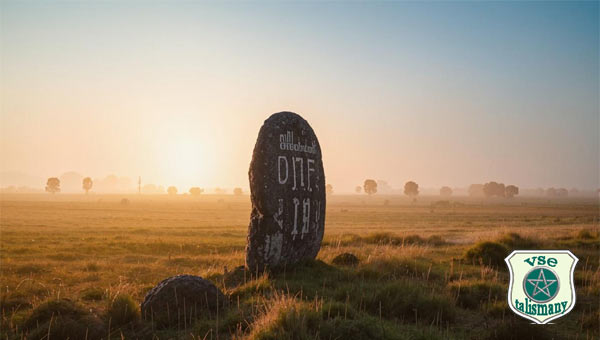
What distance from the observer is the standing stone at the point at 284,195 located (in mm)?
9586

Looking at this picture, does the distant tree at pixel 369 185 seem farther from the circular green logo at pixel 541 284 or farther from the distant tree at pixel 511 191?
the circular green logo at pixel 541 284

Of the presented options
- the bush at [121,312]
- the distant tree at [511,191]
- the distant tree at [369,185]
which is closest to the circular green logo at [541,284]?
the bush at [121,312]

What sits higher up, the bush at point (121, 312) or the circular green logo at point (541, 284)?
the circular green logo at point (541, 284)

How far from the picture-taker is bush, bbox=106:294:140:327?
6.71 metres

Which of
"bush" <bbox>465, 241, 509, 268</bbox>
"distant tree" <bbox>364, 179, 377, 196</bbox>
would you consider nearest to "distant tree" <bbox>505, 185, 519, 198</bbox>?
"distant tree" <bbox>364, 179, 377, 196</bbox>

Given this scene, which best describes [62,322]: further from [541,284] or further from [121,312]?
[541,284]

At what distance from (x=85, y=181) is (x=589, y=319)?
199170mm

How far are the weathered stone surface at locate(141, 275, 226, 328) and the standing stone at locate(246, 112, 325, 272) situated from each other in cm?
244

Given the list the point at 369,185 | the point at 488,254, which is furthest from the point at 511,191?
the point at 488,254

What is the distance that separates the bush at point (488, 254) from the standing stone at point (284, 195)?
15.8ft

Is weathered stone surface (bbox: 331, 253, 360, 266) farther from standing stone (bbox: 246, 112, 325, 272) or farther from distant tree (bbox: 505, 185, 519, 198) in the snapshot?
distant tree (bbox: 505, 185, 519, 198)

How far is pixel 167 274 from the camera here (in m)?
12.2

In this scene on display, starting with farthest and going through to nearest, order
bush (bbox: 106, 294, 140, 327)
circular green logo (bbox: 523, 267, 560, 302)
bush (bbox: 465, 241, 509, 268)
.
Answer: bush (bbox: 465, 241, 509, 268) → bush (bbox: 106, 294, 140, 327) → circular green logo (bbox: 523, 267, 560, 302)

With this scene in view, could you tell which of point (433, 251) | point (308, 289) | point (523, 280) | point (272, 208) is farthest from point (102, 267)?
point (523, 280)
